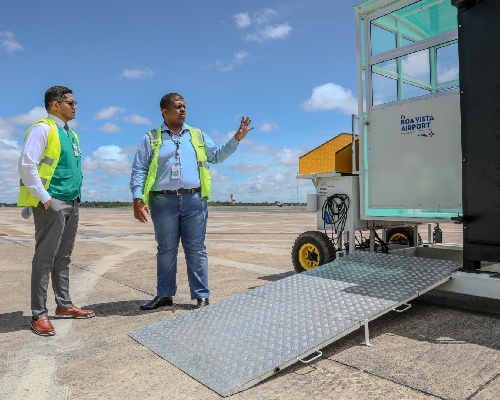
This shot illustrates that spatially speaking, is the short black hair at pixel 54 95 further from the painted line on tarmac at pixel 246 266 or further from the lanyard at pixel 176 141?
the painted line on tarmac at pixel 246 266

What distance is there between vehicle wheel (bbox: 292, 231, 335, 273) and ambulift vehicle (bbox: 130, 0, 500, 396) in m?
0.02

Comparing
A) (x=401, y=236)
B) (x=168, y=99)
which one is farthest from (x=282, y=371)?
(x=401, y=236)

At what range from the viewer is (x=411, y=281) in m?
3.86

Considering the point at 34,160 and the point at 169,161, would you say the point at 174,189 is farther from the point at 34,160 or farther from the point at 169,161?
the point at 34,160

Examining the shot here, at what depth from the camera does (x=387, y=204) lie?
15.8 ft

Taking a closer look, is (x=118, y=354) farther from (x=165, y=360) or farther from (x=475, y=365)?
(x=475, y=365)

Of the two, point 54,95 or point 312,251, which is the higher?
point 54,95

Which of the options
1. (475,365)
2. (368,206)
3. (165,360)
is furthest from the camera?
(368,206)

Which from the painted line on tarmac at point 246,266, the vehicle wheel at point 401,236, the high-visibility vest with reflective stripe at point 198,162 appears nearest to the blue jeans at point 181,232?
the high-visibility vest with reflective stripe at point 198,162

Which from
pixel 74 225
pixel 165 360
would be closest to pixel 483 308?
pixel 165 360

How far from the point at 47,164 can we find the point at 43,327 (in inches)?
53.4

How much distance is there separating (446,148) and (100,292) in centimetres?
413

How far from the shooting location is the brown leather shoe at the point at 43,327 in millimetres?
3617

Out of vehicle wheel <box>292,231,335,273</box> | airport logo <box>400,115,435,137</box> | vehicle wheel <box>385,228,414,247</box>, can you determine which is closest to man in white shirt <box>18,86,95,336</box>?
vehicle wheel <box>292,231,335,273</box>
